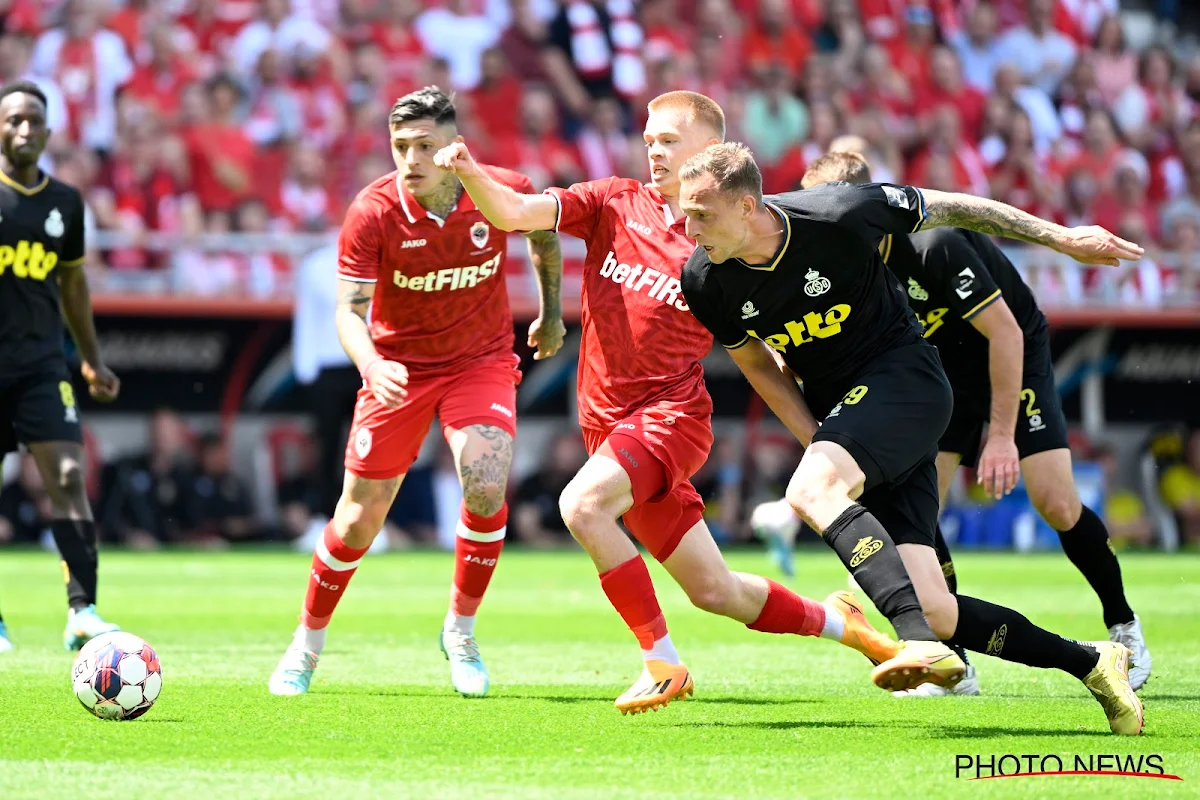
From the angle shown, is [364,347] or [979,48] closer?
[364,347]

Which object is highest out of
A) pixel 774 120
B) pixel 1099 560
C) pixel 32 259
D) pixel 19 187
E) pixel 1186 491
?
pixel 1099 560

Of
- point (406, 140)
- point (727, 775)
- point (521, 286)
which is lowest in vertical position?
point (521, 286)

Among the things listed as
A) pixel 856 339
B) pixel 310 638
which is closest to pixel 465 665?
pixel 310 638

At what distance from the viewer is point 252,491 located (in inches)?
763

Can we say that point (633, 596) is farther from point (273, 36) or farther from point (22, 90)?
point (273, 36)

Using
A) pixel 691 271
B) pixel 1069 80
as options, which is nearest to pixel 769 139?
pixel 1069 80

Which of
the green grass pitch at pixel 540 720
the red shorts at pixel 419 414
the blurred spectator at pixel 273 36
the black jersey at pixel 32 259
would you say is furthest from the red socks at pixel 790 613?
the blurred spectator at pixel 273 36

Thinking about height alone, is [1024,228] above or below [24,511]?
above

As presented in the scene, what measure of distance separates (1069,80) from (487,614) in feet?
49.4

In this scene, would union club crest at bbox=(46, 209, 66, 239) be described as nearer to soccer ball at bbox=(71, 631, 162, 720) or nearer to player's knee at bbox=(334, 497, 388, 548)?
player's knee at bbox=(334, 497, 388, 548)

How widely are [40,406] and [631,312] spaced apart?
400cm

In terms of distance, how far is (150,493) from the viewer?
1831cm

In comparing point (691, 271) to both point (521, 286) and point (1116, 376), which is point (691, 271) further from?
point (1116, 376)

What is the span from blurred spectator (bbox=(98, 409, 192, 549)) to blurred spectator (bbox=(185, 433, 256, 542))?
114mm
